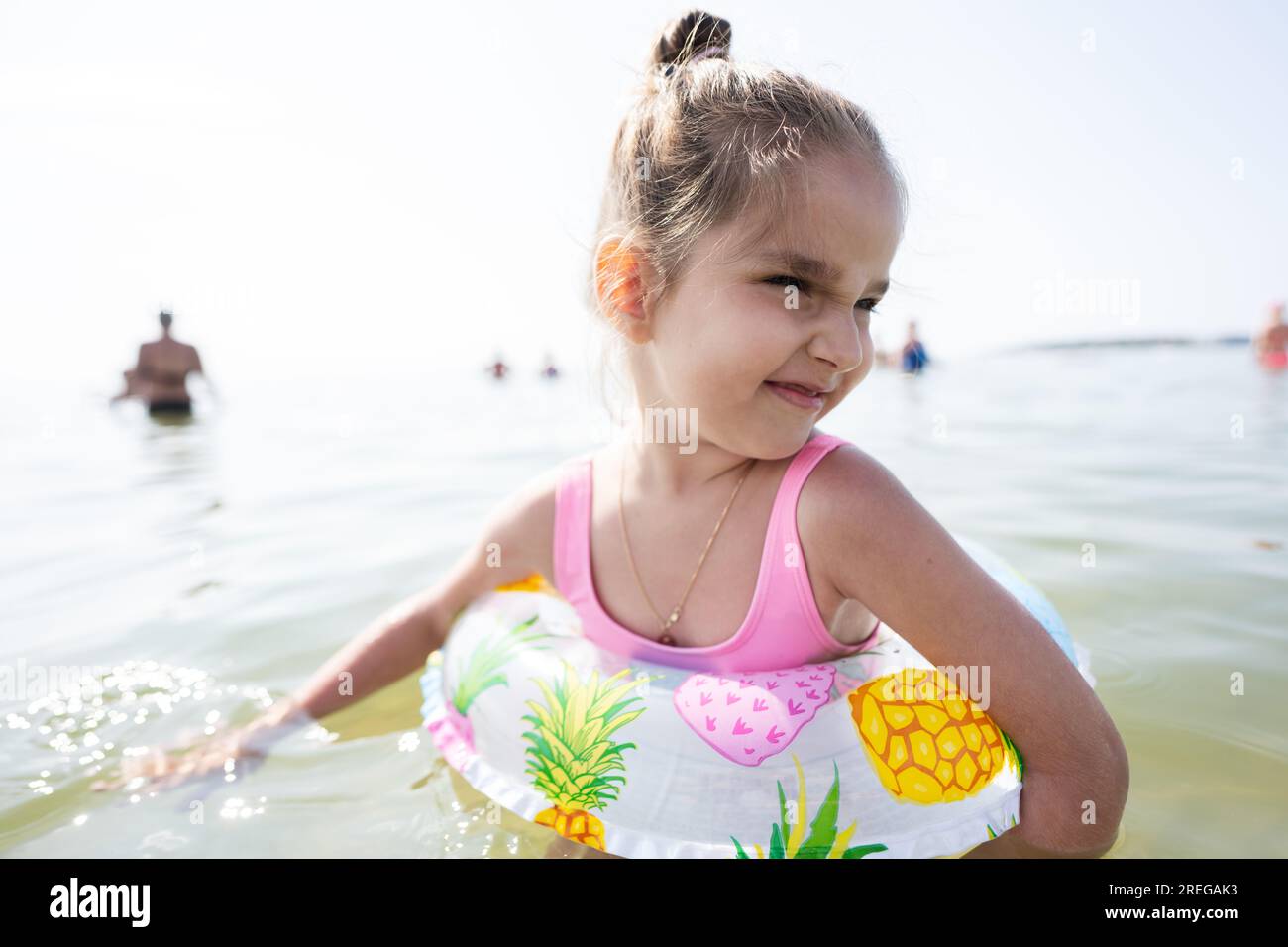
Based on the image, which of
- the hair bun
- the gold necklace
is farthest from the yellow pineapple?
the hair bun

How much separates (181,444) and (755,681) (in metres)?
8.14

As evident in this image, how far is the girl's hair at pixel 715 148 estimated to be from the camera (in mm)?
1661

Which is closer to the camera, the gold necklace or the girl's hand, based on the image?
the gold necklace

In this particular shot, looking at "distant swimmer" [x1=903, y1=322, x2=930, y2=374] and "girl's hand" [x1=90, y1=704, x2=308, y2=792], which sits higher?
"distant swimmer" [x1=903, y1=322, x2=930, y2=374]

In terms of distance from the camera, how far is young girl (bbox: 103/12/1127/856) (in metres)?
1.62

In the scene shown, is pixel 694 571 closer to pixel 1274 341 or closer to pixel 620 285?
pixel 620 285

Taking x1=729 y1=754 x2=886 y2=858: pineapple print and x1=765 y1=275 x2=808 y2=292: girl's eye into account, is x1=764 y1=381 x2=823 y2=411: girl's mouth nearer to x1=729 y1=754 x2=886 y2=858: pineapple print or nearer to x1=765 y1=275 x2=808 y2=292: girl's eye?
x1=765 y1=275 x2=808 y2=292: girl's eye

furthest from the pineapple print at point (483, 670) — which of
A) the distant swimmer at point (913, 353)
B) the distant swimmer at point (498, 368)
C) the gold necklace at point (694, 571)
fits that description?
the distant swimmer at point (498, 368)

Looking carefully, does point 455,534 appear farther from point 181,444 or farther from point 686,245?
point 181,444

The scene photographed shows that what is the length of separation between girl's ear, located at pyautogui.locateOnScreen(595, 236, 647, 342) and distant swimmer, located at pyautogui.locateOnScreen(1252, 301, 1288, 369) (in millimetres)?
13504

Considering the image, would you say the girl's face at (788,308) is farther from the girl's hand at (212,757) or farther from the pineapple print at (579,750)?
the girl's hand at (212,757)
